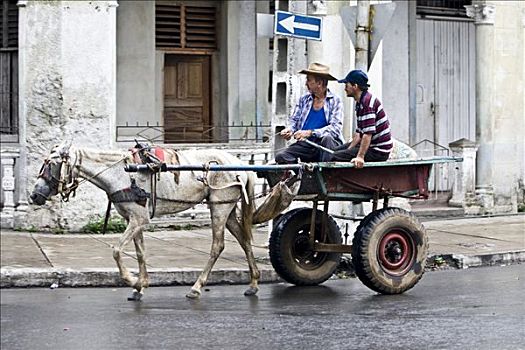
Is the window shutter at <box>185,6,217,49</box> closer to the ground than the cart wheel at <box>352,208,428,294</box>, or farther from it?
farther from it

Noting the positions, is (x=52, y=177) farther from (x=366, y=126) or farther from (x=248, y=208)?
(x=366, y=126)

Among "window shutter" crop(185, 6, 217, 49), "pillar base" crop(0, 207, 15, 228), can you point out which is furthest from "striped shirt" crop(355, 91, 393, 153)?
"window shutter" crop(185, 6, 217, 49)

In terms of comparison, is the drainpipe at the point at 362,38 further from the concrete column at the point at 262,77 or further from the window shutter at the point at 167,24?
the window shutter at the point at 167,24

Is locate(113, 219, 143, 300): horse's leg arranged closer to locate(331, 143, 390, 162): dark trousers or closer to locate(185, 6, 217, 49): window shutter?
locate(331, 143, 390, 162): dark trousers

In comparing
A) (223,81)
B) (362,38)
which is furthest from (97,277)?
(223,81)

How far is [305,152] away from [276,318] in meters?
2.19

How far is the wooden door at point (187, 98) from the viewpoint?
18.1 m

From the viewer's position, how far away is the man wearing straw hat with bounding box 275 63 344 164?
11.0 meters

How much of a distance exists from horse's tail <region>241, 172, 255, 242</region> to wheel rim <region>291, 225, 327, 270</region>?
0.57 meters

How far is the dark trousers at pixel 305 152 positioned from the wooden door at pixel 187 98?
22.9ft

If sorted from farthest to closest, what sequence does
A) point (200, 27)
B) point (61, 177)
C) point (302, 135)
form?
point (200, 27) < point (302, 135) < point (61, 177)

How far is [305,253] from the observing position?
11.5 metres

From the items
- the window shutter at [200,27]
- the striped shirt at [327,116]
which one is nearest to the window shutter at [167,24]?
the window shutter at [200,27]

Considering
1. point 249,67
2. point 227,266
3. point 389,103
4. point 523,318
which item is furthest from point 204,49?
point 523,318
